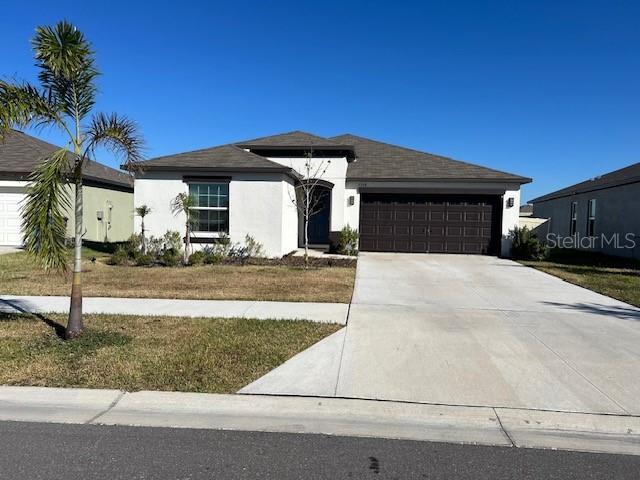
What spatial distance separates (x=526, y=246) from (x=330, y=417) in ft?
50.1

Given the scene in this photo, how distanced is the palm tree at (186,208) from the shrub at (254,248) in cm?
197

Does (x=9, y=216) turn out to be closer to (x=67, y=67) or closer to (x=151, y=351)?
(x=67, y=67)

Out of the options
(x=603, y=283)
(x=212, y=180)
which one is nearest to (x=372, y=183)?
(x=212, y=180)

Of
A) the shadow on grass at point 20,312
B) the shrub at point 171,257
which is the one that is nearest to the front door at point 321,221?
the shrub at point 171,257

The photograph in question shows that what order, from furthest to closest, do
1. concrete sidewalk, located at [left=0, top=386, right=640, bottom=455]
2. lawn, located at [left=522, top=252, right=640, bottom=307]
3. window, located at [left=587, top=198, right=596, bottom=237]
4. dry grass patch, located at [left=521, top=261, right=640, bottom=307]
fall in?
window, located at [left=587, top=198, right=596, bottom=237], lawn, located at [left=522, top=252, right=640, bottom=307], dry grass patch, located at [left=521, top=261, right=640, bottom=307], concrete sidewalk, located at [left=0, top=386, right=640, bottom=455]

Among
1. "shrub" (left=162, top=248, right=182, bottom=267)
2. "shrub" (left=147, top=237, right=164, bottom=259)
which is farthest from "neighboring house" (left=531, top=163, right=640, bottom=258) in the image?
"shrub" (left=147, top=237, right=164, bottom=259)

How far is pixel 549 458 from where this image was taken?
348 cm

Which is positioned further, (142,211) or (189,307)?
(142,211)

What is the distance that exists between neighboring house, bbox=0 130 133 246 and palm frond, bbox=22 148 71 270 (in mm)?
9906

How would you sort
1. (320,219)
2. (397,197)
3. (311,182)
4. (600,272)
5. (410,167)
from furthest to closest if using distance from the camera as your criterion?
(320,219)
(410,167)
(397,197)
(311,182)
(600,272)

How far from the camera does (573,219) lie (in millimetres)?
23625

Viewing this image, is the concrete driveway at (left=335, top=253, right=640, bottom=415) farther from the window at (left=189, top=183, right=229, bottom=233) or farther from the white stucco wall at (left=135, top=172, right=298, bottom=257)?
the window at (left=189, top=183, right=229, bottom=233)

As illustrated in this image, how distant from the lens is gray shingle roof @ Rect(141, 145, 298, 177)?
50.2ft

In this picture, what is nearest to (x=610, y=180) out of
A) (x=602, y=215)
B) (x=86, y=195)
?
(x=602, y=215)
